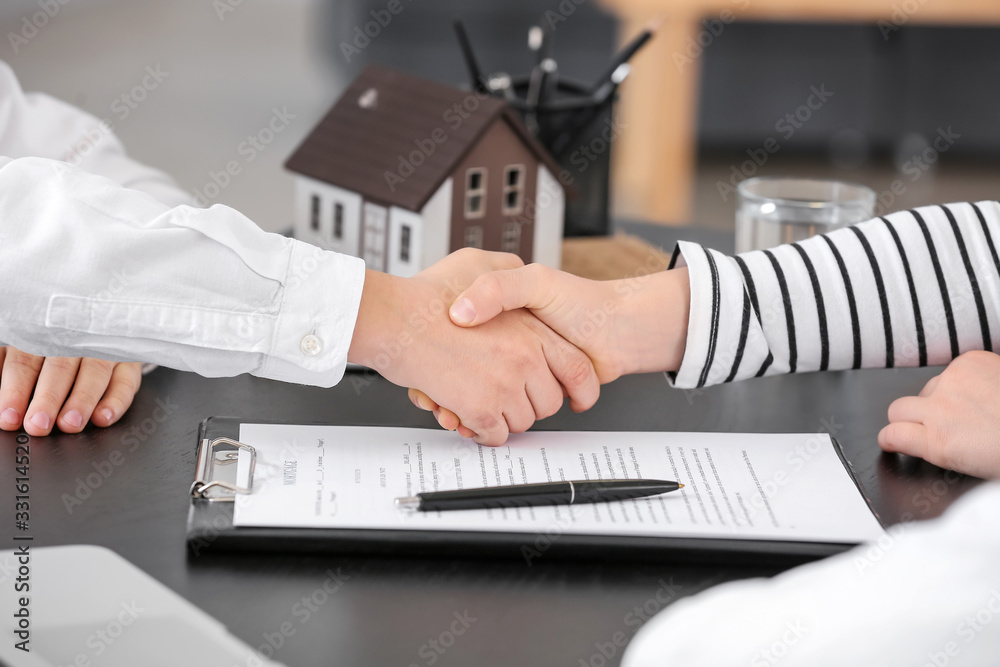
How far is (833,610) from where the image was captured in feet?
1.12

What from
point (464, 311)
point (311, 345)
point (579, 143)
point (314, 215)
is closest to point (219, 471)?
point (311, 345)

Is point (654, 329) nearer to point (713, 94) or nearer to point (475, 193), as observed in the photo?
point (475, 193)

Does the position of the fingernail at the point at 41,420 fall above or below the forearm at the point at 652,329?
below

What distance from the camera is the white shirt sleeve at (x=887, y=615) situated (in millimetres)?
336

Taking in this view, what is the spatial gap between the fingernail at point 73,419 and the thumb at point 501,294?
0.26 m

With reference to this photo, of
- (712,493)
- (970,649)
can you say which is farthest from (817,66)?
(970,649)

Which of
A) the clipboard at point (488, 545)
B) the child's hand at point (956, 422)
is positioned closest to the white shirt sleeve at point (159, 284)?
the clipboard at point (488, 545)

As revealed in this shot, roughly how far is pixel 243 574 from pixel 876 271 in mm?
537

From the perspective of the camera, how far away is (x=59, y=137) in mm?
1043

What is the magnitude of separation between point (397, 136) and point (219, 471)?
52 centimetres

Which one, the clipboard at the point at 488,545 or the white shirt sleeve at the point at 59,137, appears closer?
the clipboard at the point at 488,545

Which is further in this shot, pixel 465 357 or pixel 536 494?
pixel 465 357

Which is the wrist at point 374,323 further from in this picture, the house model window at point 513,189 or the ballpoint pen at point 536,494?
the house model window at point 513,189

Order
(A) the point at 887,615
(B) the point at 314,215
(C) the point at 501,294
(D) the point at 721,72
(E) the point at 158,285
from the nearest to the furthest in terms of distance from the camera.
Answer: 1. (A) the point at 887,615
2. (E) the point at 158,285
3. (C) the point at 501,294
4. (B) the point at 314,215
5. (D) the point at 721,72
